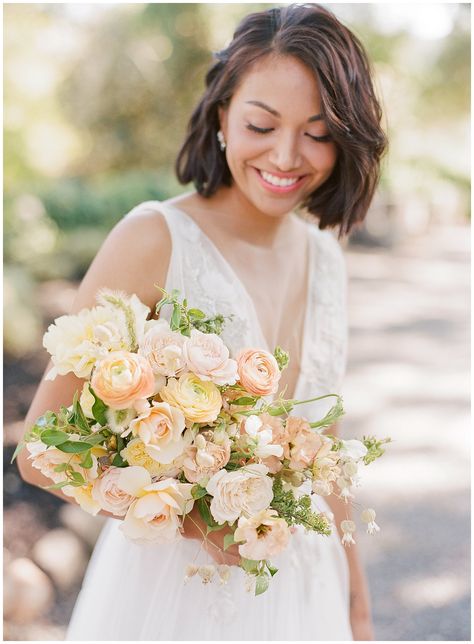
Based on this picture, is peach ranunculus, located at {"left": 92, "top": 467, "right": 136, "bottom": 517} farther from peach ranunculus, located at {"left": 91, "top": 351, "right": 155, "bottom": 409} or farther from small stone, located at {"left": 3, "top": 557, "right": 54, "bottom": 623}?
small stone, located at {"left": 3, "top": 557, "right": 54, "bottom": 623}

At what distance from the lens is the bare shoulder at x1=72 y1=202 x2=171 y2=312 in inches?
64.8

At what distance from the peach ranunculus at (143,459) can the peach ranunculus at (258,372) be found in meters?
0.17

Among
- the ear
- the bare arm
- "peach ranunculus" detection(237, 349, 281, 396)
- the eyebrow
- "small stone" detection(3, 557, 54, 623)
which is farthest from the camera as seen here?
"small stone" detection(3, 557, 54, 623)

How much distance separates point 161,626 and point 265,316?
81cm

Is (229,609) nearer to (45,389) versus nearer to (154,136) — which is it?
(45,389)

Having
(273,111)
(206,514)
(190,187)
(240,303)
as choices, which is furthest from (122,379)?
(190,187)

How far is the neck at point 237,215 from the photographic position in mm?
Answer: 2004

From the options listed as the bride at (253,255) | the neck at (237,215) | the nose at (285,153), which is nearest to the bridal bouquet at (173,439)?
the bride at (253,255)

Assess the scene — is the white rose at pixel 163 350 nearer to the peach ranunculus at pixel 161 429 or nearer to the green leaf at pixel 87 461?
the peach ranunculus at pixel 161 429

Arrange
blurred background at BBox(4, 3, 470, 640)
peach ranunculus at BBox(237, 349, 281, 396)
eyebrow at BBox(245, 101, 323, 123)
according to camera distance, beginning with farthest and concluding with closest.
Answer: blurred background at BBox(4, 3, 470, 640) → eyebrow at BBox(245, 101, 323, 123) → peach ranunculus at BBox(237, 349, 281, 396)

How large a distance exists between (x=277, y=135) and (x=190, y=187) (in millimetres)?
6962

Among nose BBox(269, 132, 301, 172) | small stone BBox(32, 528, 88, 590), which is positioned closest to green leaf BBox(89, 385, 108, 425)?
nose BBox(269, 132, 301, 172)

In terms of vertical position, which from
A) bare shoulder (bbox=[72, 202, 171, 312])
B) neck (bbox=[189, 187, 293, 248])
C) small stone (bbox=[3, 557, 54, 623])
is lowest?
small stone (bbox=[3, 557, 54, 623])

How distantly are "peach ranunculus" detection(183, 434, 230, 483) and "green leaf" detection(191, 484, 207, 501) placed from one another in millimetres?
13
